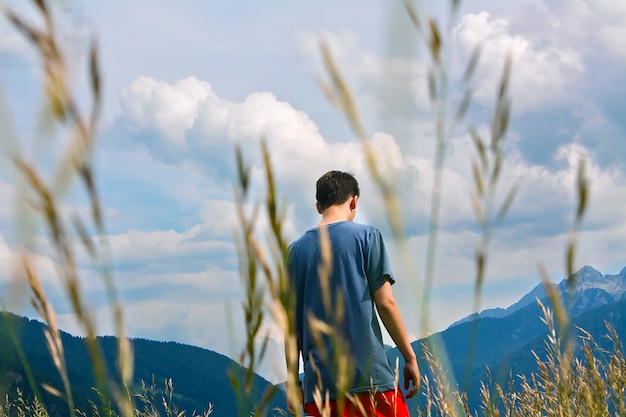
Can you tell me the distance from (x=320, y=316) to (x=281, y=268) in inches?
104

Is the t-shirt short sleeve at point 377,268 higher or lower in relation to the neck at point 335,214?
lower

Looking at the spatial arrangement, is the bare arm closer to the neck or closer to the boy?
the boy

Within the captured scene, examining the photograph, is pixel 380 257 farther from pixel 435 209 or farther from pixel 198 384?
pixel 198 384

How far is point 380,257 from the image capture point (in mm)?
3498

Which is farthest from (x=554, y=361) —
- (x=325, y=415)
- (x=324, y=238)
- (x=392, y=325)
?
(x=324, y=238)

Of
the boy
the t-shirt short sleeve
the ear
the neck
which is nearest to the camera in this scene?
the boy

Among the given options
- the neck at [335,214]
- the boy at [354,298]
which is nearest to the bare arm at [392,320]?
the boy at [354,298]

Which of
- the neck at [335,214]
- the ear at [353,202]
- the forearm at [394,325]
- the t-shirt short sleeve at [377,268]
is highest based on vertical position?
the ear at [353,202]

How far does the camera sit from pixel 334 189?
12.1 feet

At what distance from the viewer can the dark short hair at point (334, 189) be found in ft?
12.1

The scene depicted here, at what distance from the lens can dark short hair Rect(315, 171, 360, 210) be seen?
369cm

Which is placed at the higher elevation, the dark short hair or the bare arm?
the dark short hair

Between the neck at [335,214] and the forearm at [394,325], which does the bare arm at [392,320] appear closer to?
the forearm at [394,325]

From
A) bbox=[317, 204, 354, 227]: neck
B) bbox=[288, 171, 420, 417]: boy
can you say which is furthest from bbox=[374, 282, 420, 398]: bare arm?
bbox=[317, 204, 354, 227]: neck
